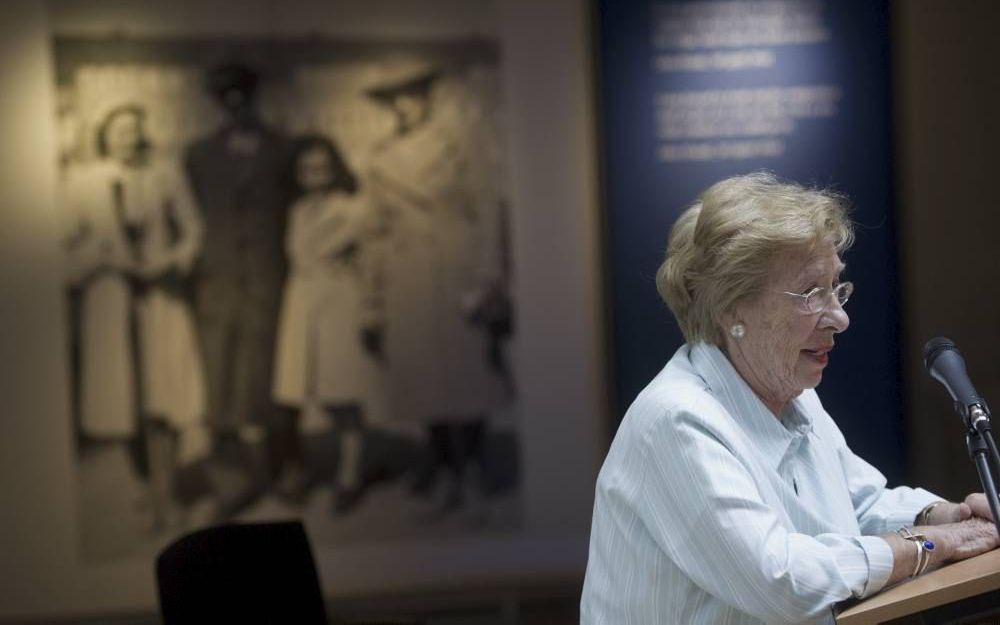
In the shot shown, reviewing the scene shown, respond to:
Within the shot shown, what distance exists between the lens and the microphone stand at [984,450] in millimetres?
1718

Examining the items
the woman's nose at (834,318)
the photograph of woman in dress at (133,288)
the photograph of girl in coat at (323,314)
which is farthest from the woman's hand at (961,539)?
the photograph of woman in dress at (133,288)

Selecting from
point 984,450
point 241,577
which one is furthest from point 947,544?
point 241,577

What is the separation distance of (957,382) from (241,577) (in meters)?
2.17

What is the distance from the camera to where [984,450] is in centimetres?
175

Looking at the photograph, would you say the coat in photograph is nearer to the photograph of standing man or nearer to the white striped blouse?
the photograph of standing man

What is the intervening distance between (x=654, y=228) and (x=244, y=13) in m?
2.02

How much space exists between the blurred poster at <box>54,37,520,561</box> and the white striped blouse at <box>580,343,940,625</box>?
310 centimetres

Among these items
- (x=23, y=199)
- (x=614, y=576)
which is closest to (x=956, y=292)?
(x=614, y=576)

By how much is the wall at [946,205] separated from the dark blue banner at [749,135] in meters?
0.09

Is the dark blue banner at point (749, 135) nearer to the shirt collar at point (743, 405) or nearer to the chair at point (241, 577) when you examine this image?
the chair at point (241, 577)

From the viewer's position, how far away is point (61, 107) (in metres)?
4.88

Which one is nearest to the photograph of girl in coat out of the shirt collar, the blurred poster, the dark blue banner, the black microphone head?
the blurred poster

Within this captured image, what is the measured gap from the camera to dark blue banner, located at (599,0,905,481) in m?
4.97

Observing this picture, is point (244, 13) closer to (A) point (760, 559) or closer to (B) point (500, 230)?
(B) point (500, 230)
